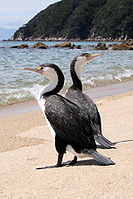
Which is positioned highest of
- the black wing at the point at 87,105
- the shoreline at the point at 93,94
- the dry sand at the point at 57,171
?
the black wing at the point at 87,105

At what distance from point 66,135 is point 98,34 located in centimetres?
13126

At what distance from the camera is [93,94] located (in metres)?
13.6

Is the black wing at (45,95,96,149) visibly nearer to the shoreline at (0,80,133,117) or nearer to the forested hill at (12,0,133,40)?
the shoreline at (0,80,133,117)

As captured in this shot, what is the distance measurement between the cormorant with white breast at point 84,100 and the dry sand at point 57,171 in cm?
19

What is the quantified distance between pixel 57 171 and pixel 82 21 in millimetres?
139876

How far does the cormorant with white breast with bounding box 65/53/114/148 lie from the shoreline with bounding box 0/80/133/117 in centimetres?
356

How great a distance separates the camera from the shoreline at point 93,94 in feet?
35.3

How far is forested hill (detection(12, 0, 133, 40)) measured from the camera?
128 m

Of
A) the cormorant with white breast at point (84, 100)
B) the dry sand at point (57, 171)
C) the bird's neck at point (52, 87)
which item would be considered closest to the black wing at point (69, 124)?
the bird's neck at point (52, 87)

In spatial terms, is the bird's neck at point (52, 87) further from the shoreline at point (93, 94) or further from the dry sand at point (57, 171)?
the shoreline at point (93, 94)

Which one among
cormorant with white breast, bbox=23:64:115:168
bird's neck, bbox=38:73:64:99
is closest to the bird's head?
bird's neck, bbox=38:73:64:99

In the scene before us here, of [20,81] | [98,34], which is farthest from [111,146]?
[98,34]

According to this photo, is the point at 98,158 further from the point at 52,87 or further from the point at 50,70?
the point at 50,70

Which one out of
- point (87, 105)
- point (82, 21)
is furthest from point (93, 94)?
point (82, 21)
